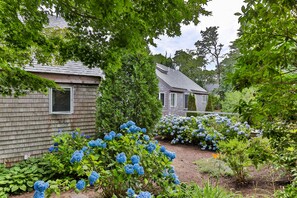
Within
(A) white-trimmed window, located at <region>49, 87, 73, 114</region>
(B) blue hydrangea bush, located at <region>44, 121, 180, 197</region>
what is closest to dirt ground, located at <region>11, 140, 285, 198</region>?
(B) blue hydrangea bush, located at <region>44, 121, 180, 197</region>

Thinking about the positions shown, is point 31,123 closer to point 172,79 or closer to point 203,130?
point 203,130

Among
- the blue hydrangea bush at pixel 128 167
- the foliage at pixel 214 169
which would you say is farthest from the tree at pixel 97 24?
the foliage at pixel 214 169

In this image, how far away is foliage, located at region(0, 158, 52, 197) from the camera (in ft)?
13.4

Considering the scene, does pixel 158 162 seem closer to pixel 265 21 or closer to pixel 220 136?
pixel 265 21

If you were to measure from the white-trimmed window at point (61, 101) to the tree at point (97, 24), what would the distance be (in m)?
4.30

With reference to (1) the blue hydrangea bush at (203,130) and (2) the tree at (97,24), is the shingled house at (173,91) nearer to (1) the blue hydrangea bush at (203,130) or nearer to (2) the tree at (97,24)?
(1) the blue hydrangea bush at (203,130)

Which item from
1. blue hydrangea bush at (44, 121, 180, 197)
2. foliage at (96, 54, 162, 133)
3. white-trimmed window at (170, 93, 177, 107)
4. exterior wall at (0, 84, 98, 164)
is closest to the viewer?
blue hydrangea bush at (44, 121, 180, 197)

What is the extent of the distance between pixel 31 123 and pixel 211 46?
1155 inches

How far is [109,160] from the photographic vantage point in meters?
3.20

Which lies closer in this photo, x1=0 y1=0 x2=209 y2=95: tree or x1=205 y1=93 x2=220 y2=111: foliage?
x1=0 y1=0 x2=209 y2=95: tree

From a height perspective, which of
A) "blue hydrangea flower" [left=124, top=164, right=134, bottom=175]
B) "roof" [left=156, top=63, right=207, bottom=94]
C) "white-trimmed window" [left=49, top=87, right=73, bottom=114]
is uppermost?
"roof" [left=156, top=63, right=207, bottom=94]

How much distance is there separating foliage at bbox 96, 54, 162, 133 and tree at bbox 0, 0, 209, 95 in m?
3.65

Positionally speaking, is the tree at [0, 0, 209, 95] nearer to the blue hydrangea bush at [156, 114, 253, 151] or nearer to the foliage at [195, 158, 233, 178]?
the foliage at [195, 158, 233, 178]

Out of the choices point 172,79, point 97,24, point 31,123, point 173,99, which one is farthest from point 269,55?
point 172,79
